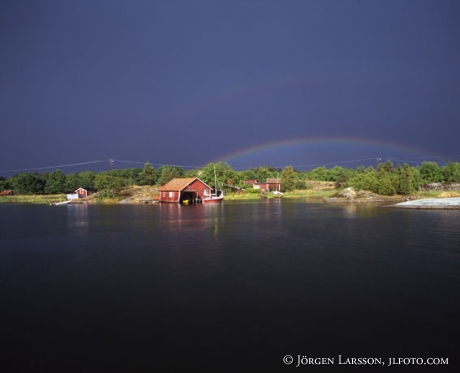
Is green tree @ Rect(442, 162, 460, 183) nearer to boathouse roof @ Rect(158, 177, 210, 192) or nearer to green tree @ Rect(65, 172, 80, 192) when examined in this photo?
boathouse roof @ Rect(158, 177, 210, 192)

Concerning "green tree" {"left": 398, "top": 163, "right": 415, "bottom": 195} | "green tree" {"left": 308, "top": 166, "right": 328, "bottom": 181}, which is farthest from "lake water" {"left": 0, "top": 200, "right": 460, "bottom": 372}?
"green tree" {"left": 308, "top": 166, "right": 328, "bottom": 181}

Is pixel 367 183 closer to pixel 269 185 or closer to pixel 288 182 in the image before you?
pixel 288 182

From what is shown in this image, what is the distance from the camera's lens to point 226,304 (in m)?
8.37

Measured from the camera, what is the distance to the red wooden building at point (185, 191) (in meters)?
50.8

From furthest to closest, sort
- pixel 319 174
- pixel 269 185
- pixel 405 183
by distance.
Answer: pixel 319 174
pixel 269 185
pixel 405 183

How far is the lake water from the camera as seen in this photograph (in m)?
6.12

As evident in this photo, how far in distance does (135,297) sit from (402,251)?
10.6m

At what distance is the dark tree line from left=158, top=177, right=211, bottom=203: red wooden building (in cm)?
478

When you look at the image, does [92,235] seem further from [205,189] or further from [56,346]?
[205,189]

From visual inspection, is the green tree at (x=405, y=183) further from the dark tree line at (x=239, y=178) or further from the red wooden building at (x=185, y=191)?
the red wooden building at (x=185, y=191)

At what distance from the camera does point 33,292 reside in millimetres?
9625

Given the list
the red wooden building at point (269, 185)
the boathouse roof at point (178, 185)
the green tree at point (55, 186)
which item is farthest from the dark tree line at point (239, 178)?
the boathouse roof at point (178, 185)

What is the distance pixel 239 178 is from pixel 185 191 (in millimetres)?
19454

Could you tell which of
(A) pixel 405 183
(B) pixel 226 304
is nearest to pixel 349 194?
(A) pixel 405 183
